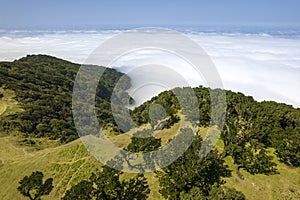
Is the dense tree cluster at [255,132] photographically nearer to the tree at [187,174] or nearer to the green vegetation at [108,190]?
the tree at [187,174]

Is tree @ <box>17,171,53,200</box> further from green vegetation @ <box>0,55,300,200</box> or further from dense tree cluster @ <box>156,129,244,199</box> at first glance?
dense tree cluster @ <box>156,129,244,199</box>

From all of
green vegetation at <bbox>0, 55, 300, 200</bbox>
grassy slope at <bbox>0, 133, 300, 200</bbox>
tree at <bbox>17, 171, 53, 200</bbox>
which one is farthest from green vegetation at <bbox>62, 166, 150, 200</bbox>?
tree at <bbox>17, 171, 53, 200</bbox>

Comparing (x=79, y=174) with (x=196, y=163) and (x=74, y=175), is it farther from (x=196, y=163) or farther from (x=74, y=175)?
(x=196, y=163)

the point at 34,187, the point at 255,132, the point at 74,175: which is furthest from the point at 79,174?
the point at 255,132

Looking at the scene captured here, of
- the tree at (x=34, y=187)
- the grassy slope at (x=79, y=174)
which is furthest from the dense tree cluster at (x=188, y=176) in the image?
the tree at (x=34, y=187)

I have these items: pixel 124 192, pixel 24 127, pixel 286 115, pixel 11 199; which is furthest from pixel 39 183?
pixel 24 127

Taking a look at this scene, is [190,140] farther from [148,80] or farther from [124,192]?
[148,80]

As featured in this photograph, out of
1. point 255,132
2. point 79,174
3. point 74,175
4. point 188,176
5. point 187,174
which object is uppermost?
point 187,174

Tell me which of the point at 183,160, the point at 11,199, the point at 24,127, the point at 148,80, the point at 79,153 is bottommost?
the point at 24,127
